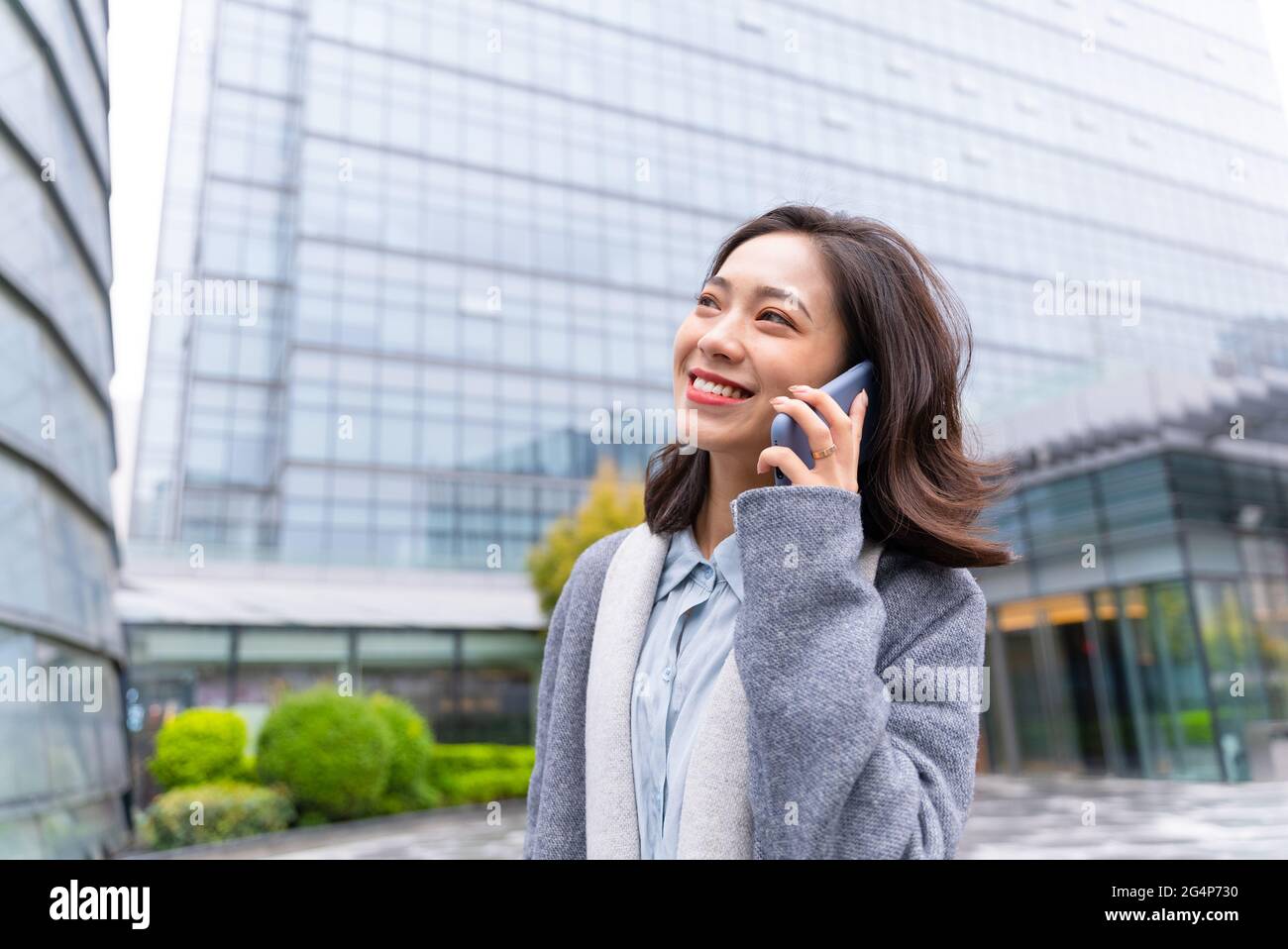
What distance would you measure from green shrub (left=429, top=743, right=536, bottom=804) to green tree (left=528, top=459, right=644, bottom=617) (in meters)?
2.95

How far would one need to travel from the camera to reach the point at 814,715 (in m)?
1.01

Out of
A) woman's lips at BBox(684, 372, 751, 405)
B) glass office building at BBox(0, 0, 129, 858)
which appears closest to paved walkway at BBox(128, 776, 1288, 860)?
glass office building at BBox(0, 0, 129, 858)

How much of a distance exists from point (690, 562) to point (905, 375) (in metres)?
0.45

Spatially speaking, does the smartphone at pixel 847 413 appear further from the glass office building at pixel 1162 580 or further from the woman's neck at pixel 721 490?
the glass office building at pixel 1162 580

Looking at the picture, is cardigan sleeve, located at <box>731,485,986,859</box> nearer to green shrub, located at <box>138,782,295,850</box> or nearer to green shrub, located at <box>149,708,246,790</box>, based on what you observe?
green shrub, located at <box>138,782,295,850</box>

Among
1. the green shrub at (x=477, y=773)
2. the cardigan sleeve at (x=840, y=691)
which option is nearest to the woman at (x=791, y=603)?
the cardigan sleeve at (x=840, y=691)

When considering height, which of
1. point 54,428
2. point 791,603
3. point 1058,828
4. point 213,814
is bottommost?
point 1058,828

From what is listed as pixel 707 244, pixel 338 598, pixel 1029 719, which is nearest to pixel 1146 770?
pixel 1029 719

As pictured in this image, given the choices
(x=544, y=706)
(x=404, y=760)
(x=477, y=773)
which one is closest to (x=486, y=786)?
(x=477, y=773)

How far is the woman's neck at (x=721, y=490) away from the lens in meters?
1.40

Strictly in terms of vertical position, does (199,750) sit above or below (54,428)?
below

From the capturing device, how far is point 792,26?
3491 centimetres

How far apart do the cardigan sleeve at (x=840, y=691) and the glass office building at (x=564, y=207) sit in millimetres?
24409

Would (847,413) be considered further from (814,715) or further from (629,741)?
(629,741)
